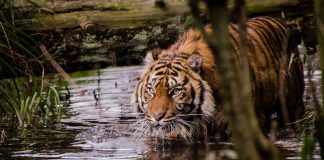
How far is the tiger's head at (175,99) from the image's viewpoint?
637cm

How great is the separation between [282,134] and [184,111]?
87 cm

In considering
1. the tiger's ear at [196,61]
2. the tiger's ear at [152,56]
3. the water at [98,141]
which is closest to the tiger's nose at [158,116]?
the water at [98,141]

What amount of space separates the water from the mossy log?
0.88 metres

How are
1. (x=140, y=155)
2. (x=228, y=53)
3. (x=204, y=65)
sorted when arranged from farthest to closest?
(x=204, y=65), (x=140, y=155), (x=228, y=53)

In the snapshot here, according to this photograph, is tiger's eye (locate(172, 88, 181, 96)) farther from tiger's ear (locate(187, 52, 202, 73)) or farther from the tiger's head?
tiger's ear (locate(187, 52, 202, 73))

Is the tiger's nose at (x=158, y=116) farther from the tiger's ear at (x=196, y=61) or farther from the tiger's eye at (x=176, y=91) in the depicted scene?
the tiger's ear at (x=196, y=61)

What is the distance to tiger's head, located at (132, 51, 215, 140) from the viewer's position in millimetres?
Result: 6367

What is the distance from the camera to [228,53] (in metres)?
1.58

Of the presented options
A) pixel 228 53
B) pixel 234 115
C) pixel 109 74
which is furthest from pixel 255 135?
pixel 109 74

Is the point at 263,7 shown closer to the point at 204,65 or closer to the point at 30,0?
Result: the point at 204,65

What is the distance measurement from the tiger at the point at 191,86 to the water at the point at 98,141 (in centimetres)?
16

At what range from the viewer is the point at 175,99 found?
6.46m

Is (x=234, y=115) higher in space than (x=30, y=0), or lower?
lower

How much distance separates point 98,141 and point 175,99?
842mm
